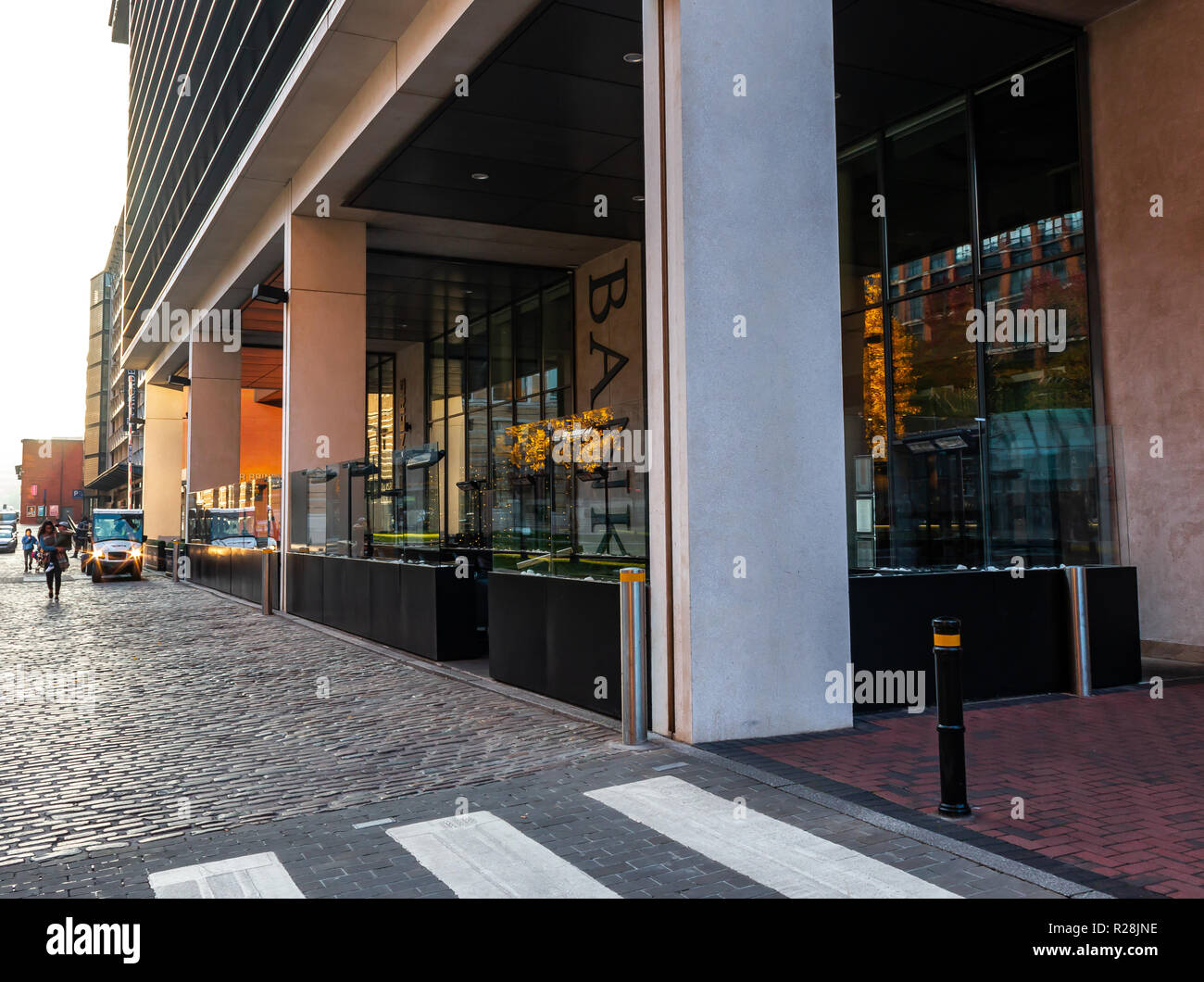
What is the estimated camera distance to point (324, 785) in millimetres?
6293

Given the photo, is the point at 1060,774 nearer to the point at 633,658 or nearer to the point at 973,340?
the point at 633,658

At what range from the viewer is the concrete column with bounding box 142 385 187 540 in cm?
4100

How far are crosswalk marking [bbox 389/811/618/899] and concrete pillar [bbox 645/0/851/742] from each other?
2269mm

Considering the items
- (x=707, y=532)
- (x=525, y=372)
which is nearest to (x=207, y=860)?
(x=707, y=532)

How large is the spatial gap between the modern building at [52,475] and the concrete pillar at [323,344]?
414 feet

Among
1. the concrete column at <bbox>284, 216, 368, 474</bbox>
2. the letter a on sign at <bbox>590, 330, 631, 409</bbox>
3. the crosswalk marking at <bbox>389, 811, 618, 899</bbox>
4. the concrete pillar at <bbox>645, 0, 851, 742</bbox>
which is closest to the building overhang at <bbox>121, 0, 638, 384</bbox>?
the concrete column at <bbox>284, 216, 368, 474</bbox>

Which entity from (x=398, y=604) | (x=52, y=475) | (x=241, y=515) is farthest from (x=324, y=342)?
(x=52, y=475)

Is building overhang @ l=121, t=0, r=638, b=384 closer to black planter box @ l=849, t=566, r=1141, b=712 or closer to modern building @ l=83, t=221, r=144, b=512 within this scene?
black planter box @ l=849, t=566, r=1141, b=712

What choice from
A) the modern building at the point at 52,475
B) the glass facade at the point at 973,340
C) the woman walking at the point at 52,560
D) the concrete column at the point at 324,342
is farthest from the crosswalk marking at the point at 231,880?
the modern building at the point at 52,475

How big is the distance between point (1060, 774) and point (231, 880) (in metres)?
4.85

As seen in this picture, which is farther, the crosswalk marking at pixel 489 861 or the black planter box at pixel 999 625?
the black planter box at pixel 999 625

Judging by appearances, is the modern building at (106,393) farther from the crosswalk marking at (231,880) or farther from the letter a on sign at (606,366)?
the crosswalk marking at (231,880)

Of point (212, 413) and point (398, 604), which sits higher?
point (212, 413)

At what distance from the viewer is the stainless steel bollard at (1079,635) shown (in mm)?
9062
